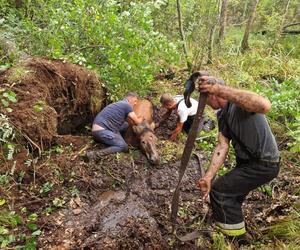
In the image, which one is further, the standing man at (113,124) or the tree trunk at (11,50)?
the standing man at (113,124)

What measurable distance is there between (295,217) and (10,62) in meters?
5.28

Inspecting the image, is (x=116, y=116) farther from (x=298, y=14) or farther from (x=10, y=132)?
(x=298, y=14)

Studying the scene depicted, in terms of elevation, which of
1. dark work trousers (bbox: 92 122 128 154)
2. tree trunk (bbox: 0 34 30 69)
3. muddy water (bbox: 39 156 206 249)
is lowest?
muddy water (bbox: 39 156 206 249)

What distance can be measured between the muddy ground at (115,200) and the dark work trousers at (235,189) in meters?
0.44

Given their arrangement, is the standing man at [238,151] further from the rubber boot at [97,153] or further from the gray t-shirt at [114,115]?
the gray t-shirt at [114,115]

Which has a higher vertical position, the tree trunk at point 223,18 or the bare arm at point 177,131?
the tree trunk at point 223,18

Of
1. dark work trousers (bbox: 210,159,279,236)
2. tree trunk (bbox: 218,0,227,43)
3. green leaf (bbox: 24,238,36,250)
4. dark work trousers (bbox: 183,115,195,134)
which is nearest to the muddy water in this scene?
green leaf (bbox: 24,238,36,250)

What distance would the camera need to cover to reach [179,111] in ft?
23.5

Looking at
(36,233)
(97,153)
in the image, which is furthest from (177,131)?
(36,233)

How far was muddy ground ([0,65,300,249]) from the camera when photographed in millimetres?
4453

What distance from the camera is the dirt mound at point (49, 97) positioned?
5.36 m

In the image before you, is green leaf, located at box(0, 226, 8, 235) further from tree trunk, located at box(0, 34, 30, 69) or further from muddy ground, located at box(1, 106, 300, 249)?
tree trunk, located at box(0, 34, 30, 69)

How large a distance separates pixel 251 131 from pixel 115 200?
248 cm

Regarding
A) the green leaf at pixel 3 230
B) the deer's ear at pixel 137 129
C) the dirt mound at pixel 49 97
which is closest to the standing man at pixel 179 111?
the deer's ear at pixel 137 129
